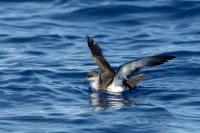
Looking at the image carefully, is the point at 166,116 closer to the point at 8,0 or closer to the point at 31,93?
the point at 31,93

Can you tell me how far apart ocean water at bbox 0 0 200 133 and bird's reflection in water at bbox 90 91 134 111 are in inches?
0.6

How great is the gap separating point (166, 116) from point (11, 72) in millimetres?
4342

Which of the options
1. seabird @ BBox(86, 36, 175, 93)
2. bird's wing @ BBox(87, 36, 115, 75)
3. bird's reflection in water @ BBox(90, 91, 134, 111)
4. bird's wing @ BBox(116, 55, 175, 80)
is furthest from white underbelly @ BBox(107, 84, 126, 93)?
bird's wing @ BBox(87, 36, 115, 75)

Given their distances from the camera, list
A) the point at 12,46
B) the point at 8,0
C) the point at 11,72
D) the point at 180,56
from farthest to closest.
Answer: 1. the point at 8,0
2. the point at 12,46
3. the point at 180,56
4. the point at 11,72

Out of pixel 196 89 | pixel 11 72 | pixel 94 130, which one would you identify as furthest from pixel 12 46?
pixel 94 130

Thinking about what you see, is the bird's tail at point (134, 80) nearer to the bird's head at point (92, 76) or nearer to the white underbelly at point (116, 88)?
the white underbelly at point (116, 88)

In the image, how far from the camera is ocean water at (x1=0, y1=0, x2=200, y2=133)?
1243cm

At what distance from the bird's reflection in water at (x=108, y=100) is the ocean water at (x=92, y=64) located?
16mm

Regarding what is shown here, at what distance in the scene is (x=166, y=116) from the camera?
12664mm

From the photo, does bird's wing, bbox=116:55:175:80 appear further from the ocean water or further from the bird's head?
the bird's head

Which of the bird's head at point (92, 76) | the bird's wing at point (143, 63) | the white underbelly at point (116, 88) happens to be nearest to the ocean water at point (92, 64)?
the white underbelly at point (116, 88)

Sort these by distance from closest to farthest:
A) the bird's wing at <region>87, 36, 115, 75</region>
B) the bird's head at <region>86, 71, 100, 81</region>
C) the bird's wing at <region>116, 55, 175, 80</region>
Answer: the bird's wing at <region>116, 55, 175, 80</region> → the bird's head at <region>86, 71, 100, 81</region> → the bird's wing at <region>87, 36, 115, 75</region>

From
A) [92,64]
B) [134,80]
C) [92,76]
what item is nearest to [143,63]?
[134,80]

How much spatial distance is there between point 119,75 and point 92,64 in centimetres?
236
